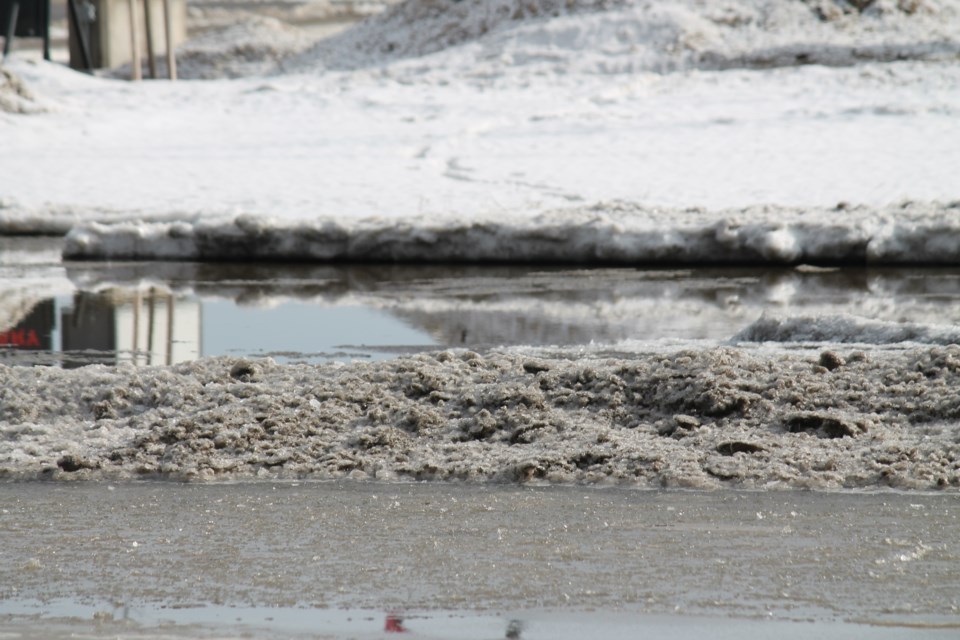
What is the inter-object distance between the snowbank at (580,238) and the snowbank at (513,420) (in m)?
3.17

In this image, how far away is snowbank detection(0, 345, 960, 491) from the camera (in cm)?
333

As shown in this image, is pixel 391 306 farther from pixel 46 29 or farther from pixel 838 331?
pixel 46 29

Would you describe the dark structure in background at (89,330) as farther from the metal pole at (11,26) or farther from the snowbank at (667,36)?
the metal pole at (11,26)

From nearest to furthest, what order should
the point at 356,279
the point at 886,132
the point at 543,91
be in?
the point at 356,279 → the point at 886,132 → the point at 543,91

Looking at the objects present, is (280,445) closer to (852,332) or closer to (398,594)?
(398,594)

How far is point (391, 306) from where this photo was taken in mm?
6191

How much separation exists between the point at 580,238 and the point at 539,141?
446cm

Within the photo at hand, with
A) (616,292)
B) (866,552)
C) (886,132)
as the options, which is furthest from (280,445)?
(886,132)

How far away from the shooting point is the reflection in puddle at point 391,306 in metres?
5.22

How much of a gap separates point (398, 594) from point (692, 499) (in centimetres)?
92

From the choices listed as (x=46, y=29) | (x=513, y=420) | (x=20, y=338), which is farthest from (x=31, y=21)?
(x=513, y=420)

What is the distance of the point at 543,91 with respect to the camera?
50.0 feet

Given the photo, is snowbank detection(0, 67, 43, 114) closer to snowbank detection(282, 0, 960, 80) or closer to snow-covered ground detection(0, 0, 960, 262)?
snow-covered ground detection(0, 0, 960, 262)

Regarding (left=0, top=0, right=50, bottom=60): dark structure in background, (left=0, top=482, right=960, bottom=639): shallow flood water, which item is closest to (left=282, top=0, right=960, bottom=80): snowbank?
(left=0, top=0, right=50, bottom=60): dark structure in background
